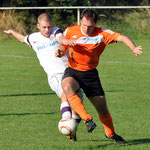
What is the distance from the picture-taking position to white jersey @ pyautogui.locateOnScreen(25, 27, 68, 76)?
320 inches

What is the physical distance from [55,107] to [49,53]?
2.79 meters

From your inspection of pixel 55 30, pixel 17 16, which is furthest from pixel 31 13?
pixel 55 30

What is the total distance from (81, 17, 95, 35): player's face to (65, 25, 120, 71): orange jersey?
66 millimetres

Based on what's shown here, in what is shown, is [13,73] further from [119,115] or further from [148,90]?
[119,115]

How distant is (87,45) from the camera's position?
7.31 meters

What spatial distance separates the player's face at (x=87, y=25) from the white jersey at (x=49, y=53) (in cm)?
105

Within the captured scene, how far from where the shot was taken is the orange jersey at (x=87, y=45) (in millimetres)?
7297

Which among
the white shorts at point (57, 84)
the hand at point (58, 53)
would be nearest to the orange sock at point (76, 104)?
the hand at point (58, 53)

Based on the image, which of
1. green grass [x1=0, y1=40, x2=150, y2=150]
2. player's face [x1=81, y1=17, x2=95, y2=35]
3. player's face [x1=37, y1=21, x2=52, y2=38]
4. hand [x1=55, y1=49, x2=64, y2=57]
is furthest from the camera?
player's face [x1=37, y1=21, x2=52, y2=38]

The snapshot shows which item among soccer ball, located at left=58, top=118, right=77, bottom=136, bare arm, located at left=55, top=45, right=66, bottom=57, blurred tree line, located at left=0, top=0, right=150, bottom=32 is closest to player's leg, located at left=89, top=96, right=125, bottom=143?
soccer ball, located at left=58, top=118, right=77, bottom=136

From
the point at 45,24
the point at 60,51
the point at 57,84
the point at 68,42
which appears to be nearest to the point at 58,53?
the point at 60,51

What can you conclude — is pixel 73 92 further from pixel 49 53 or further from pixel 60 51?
pixel 49 53

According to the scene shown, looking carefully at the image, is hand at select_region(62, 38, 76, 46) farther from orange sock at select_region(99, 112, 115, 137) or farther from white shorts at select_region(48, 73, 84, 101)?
orange sock at select_region(99, 112, 115, 137)

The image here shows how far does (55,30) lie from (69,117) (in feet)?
5.88
